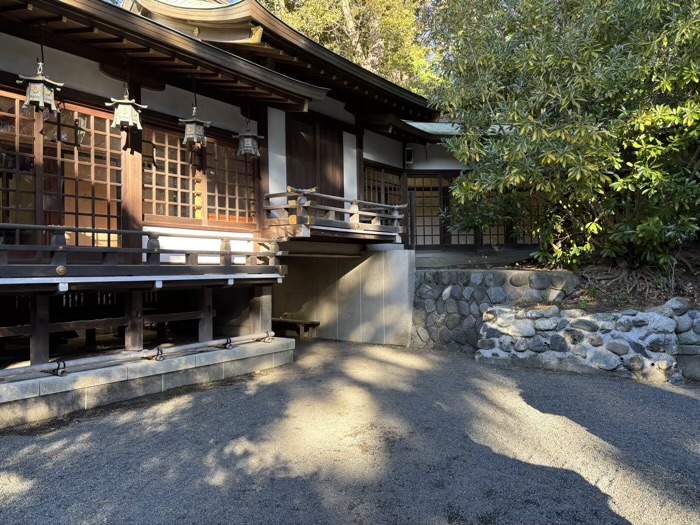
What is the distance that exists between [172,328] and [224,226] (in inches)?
111

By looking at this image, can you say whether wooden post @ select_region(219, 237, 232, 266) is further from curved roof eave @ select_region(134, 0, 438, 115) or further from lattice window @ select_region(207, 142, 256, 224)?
curved roof eave @ select_region(134, 0, 438, 115)

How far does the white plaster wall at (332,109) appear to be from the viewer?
10.3 meters

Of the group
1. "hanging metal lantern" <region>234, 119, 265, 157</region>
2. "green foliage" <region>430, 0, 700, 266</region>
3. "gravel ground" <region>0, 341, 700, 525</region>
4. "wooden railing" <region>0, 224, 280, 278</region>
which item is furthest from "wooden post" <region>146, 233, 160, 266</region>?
"green foliage" <region>430, 0, 700, 266</region>

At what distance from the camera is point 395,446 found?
4723mm

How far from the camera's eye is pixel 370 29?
66.4 ft

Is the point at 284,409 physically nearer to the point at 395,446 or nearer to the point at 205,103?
the point at 395,446

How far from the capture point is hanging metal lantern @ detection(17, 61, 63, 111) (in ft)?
17.9

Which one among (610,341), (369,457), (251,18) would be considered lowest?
(369,457)

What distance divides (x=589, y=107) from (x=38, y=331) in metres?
8.73

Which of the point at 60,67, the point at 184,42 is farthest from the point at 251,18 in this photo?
the point at 60,67

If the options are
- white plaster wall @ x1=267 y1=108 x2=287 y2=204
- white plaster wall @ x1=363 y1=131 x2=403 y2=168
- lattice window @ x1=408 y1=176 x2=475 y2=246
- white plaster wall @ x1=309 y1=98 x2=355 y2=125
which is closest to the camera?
white plaster wall @ x1=267 y1=108 x2=287 y2=204

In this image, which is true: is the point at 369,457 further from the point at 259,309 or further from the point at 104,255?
the point at 259,309

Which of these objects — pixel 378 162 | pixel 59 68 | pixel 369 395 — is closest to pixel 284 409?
pixel 369 395

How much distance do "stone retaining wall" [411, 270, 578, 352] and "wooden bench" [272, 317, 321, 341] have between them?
2.53 metres
